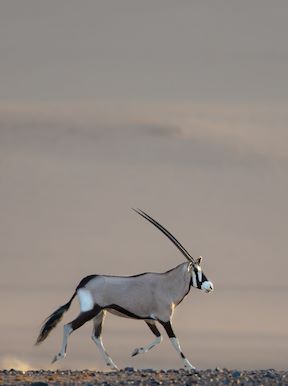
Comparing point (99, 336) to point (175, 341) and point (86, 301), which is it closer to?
point (86, 301)

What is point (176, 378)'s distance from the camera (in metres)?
31.5

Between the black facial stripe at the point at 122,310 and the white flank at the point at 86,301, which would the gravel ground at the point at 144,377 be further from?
the white flank at the point at 86,301

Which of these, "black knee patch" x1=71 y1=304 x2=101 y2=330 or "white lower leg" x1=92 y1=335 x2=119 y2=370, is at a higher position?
"black knee patch" x1=71 y1=304 x2=101 y2=330

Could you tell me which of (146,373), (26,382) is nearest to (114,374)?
(146,373)

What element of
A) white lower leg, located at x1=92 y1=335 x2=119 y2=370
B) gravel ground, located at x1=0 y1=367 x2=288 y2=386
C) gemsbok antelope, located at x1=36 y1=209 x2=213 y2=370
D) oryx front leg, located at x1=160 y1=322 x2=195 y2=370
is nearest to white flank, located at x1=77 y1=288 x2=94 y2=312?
gemsbok antelope, located at x1=36 y1=209 x2=213 y2=370

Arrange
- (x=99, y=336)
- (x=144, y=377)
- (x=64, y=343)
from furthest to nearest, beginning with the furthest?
1. (x=99, y=336)
2. (x=64, y=343)
3. (x=144, y=377)

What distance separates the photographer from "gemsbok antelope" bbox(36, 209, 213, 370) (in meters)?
35.5

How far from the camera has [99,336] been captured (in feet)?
117

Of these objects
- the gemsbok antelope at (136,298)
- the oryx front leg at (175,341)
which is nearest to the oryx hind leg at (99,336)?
the gemsbok antelope at (136,298)

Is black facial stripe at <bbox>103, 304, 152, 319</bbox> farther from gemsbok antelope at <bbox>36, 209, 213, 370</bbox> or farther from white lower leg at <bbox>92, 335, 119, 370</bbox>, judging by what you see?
white lower leg at <bbox>92, 335, 119, 370</bbox>

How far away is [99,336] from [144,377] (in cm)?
427

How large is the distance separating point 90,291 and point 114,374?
11.2 feet

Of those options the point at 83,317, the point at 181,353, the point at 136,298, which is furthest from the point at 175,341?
the point at 83,317

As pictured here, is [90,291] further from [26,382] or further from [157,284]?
[26,382]
